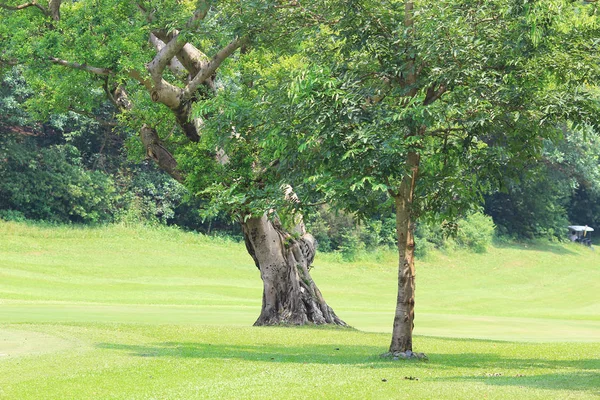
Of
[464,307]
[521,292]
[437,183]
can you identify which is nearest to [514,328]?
[437,183]

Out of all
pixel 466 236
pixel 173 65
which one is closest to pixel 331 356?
pixel 173 65

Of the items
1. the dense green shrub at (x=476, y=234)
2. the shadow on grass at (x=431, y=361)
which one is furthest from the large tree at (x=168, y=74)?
the dense green shrub at (x=476, y=234)

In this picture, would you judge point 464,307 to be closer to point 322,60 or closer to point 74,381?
point 322,60

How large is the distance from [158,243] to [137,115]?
33.2 m

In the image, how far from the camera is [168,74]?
29.7m

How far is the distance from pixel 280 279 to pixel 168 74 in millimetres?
7469

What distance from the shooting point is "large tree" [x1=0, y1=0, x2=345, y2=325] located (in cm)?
2419

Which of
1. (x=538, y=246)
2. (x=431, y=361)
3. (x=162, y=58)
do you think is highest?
(x=538, y=246)

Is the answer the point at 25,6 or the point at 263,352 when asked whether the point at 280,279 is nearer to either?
the point at 263,352

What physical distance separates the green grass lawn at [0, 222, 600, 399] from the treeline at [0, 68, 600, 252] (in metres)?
1.54

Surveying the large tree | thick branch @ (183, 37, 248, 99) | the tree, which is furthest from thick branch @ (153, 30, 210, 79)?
the tree

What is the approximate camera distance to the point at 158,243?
60.2m

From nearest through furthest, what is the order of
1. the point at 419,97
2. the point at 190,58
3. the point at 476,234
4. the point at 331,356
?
the point at 419,97, the point at 331,356, the point at 190,58, the point at 476,234

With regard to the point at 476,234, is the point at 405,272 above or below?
below
